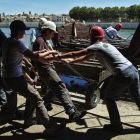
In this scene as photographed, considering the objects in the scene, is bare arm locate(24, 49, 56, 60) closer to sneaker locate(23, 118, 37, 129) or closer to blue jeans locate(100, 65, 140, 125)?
blue jeans locate(100, 65, 140, 125)

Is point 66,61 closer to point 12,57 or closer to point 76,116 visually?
point 12,57

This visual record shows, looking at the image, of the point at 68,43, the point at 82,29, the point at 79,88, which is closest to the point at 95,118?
the point at 79,88

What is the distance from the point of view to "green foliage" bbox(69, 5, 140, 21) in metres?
133

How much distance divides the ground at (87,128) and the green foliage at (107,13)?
409 ft

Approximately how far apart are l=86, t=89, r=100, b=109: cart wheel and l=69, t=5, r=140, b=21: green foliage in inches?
4892

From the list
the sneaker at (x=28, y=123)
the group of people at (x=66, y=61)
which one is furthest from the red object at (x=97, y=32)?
the sneaker at (x=28, y=123)

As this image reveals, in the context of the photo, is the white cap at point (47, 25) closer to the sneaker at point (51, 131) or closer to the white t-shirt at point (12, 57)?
the white t-shirt at point (12, 57)

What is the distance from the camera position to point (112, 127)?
6031 millimetres

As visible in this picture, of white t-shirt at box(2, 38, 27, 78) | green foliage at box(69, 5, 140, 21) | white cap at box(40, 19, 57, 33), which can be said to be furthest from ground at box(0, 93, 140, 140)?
green foliage at box(69, 5, 140, 21)

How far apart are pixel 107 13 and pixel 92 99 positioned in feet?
459

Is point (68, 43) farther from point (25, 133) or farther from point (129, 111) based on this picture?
point (25, 133)

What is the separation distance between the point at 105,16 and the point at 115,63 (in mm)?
140827

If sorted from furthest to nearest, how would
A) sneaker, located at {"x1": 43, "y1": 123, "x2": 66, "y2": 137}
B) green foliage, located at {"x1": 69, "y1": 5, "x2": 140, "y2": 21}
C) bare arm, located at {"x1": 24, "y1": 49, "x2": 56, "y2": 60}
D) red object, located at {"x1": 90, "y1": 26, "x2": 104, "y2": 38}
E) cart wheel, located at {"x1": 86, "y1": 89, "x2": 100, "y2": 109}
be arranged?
1. green foliage, located at {"x1": 69, "y1": 5, "x2": 140, "y2": 21}
2. cart wheel, located at {"x1": 86, "y1": 89, "x2": 100, "y2": 109}
3. sneaker, located at {"x1": 43, "y1": 123, "x2": 66, "y2": 137}
4. red object, located at {"x1": 90, "y1": 26, "x2": 104, "y2": 38}
5. bare arm, located at {"x1": 24, "y1": 49, "x2": 56, "y2": 60}

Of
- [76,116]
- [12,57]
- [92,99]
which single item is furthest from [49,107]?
[12,57]
